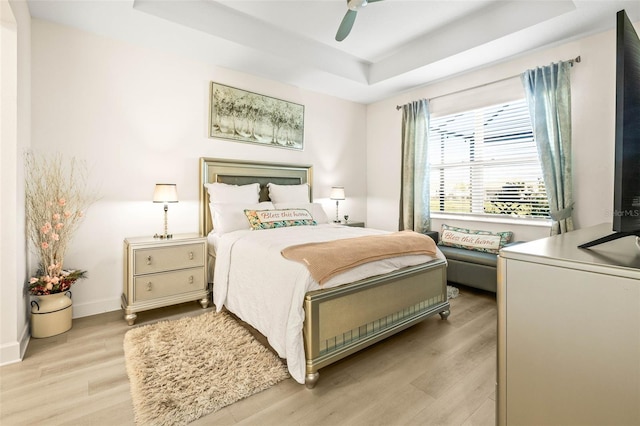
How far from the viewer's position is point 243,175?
3.69 m

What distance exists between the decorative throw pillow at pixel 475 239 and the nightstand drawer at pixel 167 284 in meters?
2.98

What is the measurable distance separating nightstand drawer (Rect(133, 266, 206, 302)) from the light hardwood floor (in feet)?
1.19

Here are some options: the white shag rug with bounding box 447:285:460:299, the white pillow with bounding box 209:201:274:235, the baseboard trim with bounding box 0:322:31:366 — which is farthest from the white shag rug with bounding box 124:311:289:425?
the white shag rug with bounding box 447:285:460:299

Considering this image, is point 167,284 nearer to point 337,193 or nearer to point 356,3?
point 337,193

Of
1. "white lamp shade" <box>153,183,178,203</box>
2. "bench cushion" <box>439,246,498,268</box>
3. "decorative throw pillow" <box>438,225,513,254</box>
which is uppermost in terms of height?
"white lamp shade" <box>153,183,178,203</box>

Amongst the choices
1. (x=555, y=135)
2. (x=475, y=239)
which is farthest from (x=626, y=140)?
(x=475, y=239)

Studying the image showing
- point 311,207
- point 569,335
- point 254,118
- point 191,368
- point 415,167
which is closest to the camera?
point 569,335

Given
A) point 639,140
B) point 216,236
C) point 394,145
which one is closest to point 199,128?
point 216,236

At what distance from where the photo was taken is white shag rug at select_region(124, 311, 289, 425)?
5.17 feet

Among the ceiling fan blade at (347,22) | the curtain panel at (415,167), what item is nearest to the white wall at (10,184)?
the ceiling fan blade at (347,22)

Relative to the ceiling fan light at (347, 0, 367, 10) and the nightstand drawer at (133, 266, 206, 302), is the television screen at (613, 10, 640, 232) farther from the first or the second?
the nightstand drawer at (133, 266, 206, 302)

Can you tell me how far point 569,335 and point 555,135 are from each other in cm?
312

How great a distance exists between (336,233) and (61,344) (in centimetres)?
232

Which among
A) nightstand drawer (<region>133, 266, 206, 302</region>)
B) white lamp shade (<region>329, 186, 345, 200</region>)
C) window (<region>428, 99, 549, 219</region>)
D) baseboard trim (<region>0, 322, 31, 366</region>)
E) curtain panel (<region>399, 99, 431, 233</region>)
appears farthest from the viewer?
white lamp shade (<region>329, 186, 345, 200</region>)
